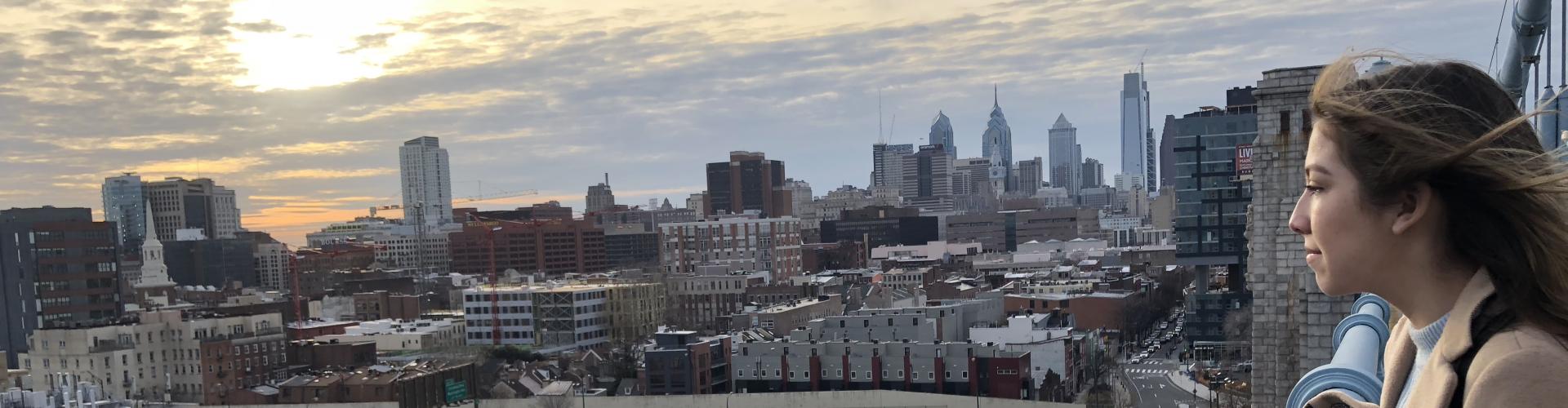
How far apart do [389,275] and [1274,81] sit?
42789 millimetres

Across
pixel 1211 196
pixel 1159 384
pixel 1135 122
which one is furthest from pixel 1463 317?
pixel 1135 122

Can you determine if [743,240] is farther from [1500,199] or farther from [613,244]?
[1500,199]

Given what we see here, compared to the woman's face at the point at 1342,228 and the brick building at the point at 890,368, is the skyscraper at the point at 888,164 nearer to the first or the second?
the brick building at the point at 890,368

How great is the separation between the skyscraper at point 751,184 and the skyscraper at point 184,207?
2647cm

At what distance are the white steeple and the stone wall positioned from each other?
4035 centimetres

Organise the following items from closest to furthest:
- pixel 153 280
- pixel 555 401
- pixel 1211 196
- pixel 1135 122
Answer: pixel 555 401, pixel 1211 196, pixel 153 280, pixel 1135 122

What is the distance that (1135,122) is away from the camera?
13825 centimetres

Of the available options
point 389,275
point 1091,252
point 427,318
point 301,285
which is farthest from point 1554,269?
point 1091,252

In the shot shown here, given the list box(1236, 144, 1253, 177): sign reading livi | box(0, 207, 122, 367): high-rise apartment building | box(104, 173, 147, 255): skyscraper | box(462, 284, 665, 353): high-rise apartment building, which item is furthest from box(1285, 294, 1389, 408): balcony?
box(104, 173, 147, 255): skyscraper

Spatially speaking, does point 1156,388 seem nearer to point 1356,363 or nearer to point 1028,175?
point 1356,363

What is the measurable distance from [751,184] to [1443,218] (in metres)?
66.5

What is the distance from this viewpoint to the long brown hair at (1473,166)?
2.17 feet

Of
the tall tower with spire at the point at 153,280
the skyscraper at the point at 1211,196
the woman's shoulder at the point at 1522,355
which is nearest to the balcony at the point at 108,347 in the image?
the tall tower with spire at the point at 153,280

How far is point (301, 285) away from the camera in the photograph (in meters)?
48.3
